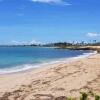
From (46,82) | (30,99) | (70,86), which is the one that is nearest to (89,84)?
(70,86)

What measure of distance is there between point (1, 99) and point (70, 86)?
3308mm

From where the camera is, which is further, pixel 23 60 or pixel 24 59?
pixel 24 59

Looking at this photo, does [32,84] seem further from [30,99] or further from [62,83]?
[30,99]

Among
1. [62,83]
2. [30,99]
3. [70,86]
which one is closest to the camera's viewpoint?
[30,99]

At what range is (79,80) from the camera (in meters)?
15.4

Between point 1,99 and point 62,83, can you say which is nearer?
point 1,99

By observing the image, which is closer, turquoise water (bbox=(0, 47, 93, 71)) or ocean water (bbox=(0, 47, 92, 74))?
ocean water (bbox=(0, 47, 92, 74))

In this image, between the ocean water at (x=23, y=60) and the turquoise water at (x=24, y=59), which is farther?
the turquoise water at (x=24, y=59)

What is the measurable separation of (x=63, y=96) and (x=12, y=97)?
6.36 ft

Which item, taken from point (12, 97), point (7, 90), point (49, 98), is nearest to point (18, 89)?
point (7, 90)

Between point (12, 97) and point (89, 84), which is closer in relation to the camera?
point (12, 97)

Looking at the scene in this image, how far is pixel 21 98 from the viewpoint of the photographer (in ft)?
39.2

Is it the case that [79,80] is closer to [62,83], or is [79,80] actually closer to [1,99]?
[62,83]

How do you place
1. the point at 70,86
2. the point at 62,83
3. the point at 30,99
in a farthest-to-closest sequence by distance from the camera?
the point at 62,83
the point at 70,86
the point at 30,99
